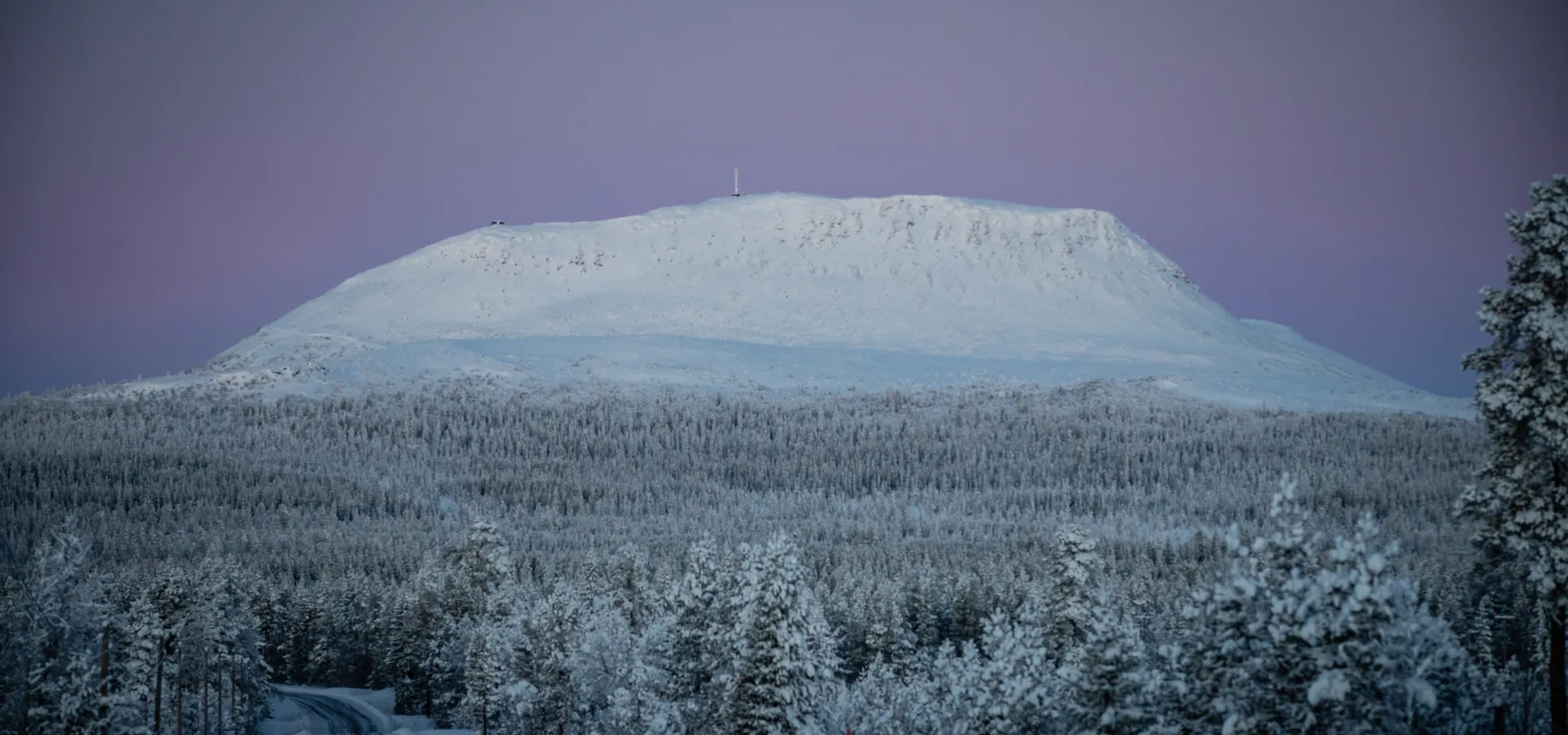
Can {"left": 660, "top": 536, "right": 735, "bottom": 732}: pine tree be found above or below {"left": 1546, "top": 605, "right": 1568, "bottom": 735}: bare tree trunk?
below

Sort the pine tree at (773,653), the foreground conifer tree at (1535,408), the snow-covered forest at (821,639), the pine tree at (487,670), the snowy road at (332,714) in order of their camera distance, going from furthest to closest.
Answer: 1. the snowy road at (332,714)
2. the pine tree at (487,670)
3. the pine tree at (773,653)
4. the foreground conifer tree at (1535,408)
5. the snow-covered forest at (821,639)

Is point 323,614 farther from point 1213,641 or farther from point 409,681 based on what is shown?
point 1213,641

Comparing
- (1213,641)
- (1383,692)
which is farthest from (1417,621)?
(1213,641)

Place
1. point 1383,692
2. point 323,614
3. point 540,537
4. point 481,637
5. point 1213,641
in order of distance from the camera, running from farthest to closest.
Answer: point 540,537 → point 323,614 → point 481,637 → point 1213,641 → point 1383,692

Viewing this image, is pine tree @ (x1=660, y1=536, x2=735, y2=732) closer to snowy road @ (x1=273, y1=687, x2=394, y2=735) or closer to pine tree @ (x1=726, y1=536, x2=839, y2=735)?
pine tree @ (x1=726, y1=536, x2=839, y2=735)

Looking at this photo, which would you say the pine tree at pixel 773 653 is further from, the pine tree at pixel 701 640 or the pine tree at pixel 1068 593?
the pine tree at pixel 1068 593

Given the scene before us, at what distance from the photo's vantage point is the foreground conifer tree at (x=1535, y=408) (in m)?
23.4

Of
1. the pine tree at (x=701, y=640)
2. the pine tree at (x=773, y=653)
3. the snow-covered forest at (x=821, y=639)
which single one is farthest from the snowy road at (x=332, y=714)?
the pine tree at (x=773, y=653)

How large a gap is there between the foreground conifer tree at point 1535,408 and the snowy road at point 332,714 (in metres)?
72.9

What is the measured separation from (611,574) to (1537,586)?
73471 mm

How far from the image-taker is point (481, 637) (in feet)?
227

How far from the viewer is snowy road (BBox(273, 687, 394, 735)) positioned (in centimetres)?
8100

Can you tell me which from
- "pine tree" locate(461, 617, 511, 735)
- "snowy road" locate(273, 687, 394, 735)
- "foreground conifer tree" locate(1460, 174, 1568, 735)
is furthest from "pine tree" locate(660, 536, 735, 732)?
"snowy road" locate(273, 687, 394, 735)

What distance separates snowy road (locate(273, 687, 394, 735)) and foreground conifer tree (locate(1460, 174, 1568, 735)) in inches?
2869
